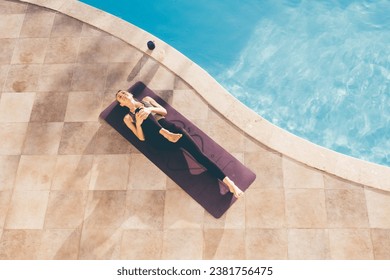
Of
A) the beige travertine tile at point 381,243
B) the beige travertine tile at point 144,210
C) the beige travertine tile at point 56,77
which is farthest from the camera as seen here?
the beige travertine tile at point 56,77

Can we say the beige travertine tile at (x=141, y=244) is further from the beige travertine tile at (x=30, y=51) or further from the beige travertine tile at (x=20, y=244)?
the beige travertine tile at (x=30, y=51)

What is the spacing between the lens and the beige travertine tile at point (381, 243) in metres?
8.30

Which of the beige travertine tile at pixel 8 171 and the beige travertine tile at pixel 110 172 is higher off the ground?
the beige travertine tile at pixel 110 172

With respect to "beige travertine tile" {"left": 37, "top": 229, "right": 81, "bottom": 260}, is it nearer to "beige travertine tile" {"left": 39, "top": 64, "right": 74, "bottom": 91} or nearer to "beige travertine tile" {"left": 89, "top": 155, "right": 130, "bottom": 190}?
"beige travertine tile" {"left": 89, "top": 155, "right": 130, "bottom": 190}

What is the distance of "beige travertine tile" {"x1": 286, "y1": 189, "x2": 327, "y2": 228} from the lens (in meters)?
8.66

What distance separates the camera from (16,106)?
1036 centimetres

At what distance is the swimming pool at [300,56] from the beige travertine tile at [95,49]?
9.24ft

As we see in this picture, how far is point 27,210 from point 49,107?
2754mm

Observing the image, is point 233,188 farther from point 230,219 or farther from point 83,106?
point 83,106

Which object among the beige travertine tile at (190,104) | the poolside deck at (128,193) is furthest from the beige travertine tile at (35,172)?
the beige travertine tile at (190,104)

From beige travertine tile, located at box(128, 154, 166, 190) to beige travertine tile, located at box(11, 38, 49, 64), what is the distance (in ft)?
14.0

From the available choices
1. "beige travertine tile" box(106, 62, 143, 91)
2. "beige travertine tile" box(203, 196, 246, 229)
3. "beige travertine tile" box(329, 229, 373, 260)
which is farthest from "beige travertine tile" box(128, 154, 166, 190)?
"beige travertine tile" box(329, 229, 373, 260)

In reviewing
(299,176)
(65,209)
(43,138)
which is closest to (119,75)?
(43,138)
